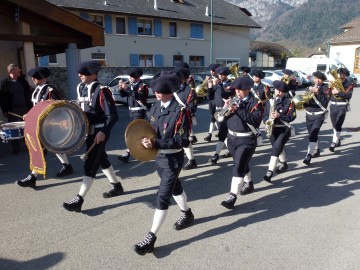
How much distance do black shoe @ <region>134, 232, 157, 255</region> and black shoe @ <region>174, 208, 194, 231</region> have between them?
1.78 ft

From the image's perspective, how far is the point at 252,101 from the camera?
4742mm

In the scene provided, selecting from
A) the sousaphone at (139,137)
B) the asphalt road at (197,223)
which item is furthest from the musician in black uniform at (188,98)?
the sousaphone at (139,137)

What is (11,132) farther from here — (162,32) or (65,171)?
(162,32)

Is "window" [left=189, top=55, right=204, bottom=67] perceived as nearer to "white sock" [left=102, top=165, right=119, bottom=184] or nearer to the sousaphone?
"white sock" [left=102, top=165, right=119, bottom=184]

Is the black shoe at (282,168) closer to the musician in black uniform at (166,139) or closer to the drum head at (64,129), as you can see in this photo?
the musician in black uniform at (166,139)

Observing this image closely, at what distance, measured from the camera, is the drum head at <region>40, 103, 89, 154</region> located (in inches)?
156

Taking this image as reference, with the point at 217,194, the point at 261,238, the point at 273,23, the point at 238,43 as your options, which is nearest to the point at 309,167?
the point at 217,194

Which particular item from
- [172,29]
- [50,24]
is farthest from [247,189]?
[172,29]

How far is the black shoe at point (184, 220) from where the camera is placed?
419 centimetres

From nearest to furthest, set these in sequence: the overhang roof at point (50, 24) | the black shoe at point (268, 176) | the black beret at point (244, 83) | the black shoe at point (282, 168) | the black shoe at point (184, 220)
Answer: the black shoe at point (184, 220) < the black beret at point (244, 83) < the black shoe at point (268, 176) < the black shoe at point (282, 168) < the overhang roof at point (50, 24)

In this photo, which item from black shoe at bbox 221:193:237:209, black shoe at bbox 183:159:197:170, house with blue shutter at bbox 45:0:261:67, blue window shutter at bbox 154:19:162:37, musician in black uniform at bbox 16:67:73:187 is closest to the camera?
black shoe at bbox 221:193:237:209

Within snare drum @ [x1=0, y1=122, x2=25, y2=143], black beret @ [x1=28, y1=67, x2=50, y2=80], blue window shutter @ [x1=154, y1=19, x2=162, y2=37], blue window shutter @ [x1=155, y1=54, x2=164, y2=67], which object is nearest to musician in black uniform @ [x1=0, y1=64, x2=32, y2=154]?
black beret @ [x1=28, y1=67, x2=50, y2=80]

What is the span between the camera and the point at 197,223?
4.38 m

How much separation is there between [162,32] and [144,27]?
1.72 m
